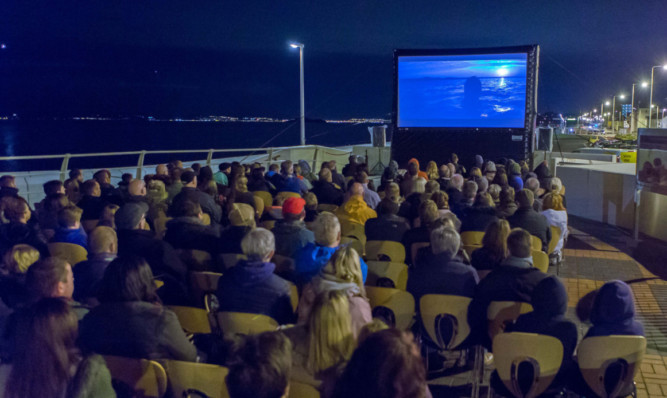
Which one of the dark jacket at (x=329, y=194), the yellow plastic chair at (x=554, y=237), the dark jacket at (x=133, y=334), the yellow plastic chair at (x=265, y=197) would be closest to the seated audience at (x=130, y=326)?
the dark jacket at (x=133, y=334)

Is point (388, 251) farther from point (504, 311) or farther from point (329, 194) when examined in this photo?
point (329, 194)

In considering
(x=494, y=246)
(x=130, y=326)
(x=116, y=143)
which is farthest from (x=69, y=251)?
(x=116, y=143)

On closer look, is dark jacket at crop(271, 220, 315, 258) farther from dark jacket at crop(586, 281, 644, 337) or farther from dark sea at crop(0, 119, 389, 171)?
dark sea at crop(0, 119, 389, 171)

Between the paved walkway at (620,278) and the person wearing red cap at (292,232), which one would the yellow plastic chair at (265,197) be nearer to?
Result: the person wearing red cap at (292,232)

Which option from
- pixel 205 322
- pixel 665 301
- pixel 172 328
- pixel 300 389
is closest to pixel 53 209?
pixel 205 322

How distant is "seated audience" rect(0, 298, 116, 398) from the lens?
1999 millimetres

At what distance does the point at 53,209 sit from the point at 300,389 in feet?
13.5

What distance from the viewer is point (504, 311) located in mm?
3170

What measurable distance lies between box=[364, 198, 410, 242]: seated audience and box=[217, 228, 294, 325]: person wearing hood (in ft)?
6.44

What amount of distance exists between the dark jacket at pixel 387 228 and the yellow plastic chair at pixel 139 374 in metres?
3.02

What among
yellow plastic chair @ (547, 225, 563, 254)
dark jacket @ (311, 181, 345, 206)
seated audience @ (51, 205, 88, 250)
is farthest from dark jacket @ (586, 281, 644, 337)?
dark jacket @ (311, 181, 345, 206)

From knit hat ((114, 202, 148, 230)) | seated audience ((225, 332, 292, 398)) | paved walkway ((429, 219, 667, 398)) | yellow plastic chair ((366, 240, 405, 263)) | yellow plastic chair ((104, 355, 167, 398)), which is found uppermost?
knit hat ((114, 202, 148, 230))

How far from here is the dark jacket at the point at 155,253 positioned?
3.95 m

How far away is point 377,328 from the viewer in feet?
6.80
